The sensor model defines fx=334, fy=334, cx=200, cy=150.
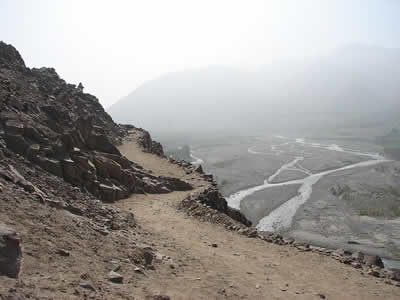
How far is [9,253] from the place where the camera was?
5.11m

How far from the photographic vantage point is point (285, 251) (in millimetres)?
11484

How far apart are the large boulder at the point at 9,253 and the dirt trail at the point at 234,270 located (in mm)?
2196

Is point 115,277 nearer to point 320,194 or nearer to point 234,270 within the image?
point 234,270

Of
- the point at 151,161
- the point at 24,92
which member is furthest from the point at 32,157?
the point at 151,161

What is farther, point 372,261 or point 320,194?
point 320,194

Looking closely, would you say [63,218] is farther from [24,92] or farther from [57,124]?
[24,92]

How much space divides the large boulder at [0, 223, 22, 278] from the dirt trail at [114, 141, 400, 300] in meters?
2.20

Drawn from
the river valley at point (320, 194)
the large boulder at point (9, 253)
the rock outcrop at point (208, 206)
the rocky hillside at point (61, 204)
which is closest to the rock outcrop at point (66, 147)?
the rocky hillside at point (61, 204)

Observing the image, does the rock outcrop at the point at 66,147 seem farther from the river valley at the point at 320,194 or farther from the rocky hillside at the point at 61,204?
the river valley at the point at 320,194

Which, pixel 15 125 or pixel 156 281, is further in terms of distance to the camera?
pixel 15 125

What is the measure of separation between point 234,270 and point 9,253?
5588 millimetres

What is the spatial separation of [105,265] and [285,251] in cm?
690

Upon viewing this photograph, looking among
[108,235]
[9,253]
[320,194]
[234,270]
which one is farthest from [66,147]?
[320,194]

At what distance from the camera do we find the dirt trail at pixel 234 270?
7379 millimetres
